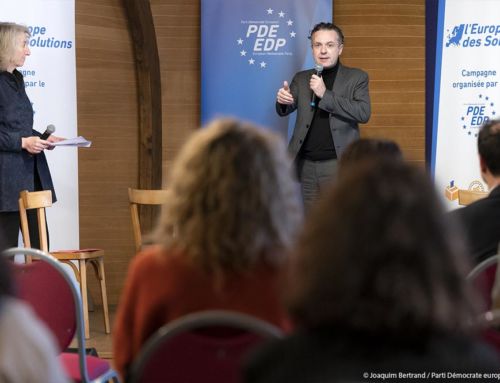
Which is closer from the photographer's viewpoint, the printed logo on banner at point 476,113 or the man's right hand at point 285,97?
the man's right hand at point 285,97

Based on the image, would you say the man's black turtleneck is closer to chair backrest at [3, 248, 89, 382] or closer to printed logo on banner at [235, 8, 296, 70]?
printed logo on banner at [235, 8, 296, 70]

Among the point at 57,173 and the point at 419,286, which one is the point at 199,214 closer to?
the point at 419,286

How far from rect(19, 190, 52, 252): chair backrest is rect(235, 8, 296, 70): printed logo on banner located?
6.71 ft

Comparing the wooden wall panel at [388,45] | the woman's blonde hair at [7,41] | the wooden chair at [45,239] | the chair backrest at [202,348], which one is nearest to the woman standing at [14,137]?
the woman's blonde hair at [7,41]

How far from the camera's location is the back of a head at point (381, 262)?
114 centimetres

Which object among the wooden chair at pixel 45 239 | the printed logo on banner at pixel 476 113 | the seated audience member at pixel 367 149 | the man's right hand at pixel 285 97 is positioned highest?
the man's right hand at pixel 285 97

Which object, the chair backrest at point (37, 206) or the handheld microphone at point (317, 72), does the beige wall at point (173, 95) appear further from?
the chair backrest at point (37, 206)

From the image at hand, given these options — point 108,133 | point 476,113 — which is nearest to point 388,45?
point 476,113

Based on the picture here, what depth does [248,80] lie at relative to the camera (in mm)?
6516

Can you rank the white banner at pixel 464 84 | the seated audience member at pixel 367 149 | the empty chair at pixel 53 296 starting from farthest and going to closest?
the white banner at pixel 464 84
the seated audience member at pixel 367 149
the empty chair at pixel 53 296

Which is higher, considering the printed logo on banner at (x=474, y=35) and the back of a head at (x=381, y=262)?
the printed logo on banner at (x=474, y=35)

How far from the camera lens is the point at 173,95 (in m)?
6.80

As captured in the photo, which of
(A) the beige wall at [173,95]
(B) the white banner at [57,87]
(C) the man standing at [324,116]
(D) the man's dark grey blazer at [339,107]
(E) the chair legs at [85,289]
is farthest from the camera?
(A) the beige wall at [173,95]

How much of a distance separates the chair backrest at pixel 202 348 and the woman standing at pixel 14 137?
4033mm
